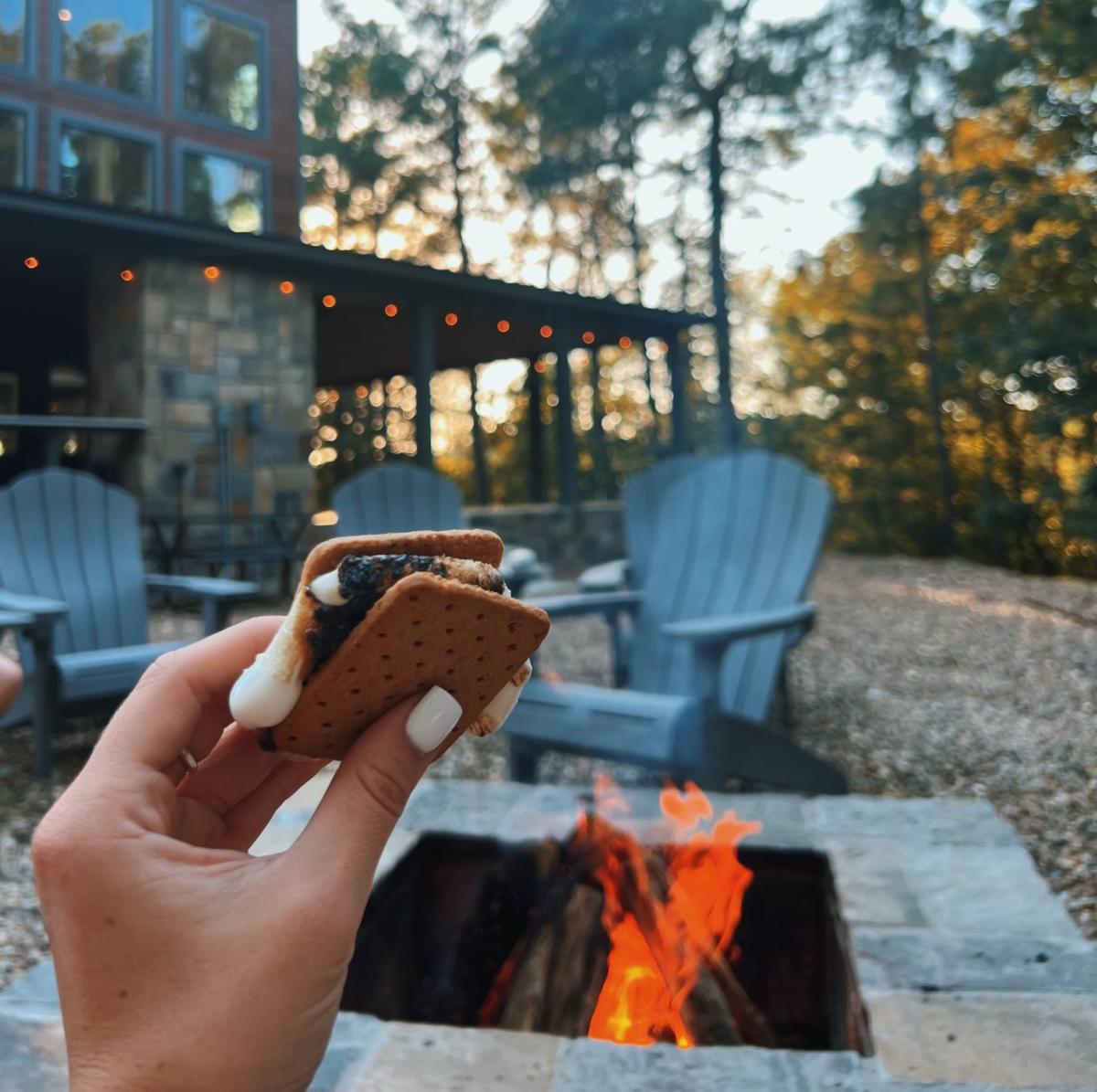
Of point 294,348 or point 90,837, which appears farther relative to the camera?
point 294,348

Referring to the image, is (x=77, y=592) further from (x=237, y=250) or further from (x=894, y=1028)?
(x=237, y=250)

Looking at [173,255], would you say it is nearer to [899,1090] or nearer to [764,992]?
[764,992]

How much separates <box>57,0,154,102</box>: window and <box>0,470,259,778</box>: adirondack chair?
4.51 feet

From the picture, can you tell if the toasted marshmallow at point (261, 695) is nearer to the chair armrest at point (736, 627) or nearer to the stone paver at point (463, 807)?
the stone paver at point (463, 807)

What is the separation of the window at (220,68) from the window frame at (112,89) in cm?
4

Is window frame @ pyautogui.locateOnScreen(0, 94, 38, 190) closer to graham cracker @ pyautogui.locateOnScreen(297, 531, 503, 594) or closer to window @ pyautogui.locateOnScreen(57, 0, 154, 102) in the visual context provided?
window @ pyautogui.locateOnScreen(57, 0, 154, 102)

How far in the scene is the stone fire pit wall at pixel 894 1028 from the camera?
95cm

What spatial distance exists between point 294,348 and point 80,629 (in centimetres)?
421

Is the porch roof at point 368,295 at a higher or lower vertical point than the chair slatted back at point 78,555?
higher

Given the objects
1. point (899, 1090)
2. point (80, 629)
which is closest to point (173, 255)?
point (80, 629)

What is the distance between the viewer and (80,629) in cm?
297

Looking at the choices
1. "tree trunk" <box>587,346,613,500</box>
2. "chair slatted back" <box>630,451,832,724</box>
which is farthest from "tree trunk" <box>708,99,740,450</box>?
"chair slatted back" <box>630,451,832,724</box>

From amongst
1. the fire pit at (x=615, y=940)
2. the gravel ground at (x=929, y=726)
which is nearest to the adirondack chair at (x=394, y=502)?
the gravel ground at (x=929, y=726)

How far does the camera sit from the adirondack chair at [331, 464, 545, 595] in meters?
3.27
